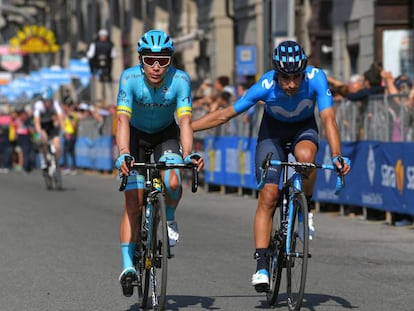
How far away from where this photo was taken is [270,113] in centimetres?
919

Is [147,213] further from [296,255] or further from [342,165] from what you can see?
[342,165]

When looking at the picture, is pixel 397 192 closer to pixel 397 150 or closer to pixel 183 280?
pixel 397 150

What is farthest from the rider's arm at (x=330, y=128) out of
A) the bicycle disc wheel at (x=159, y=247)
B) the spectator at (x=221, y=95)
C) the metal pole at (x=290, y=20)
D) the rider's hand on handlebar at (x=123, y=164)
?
the metal pole at (x=290, y=20)

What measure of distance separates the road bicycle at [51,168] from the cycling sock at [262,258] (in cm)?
1596

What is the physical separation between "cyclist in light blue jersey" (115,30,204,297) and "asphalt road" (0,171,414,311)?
654 mm

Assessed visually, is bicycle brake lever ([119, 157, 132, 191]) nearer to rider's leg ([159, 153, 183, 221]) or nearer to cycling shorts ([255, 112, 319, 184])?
rider's leg ([159, 153, 183, 221])

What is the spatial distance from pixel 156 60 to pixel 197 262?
364 cm

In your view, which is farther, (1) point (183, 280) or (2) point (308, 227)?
(1) point (183, 280)

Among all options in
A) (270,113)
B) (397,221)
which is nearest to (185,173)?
(397,221)

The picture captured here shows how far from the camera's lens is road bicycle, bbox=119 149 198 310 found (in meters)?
8.34

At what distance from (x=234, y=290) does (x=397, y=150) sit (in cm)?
634

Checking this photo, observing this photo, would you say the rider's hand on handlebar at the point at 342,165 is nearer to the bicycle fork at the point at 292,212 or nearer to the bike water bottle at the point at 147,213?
the bicycle fork at the point at 292,212

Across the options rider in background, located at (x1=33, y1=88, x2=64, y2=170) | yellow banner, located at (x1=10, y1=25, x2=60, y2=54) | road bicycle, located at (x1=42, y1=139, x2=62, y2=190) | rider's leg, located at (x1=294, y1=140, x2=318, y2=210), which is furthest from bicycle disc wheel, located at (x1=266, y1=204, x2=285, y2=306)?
yellow banner, located at (x1=10, y1=25, x2=60, y2=54)

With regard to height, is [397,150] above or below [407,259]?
above
